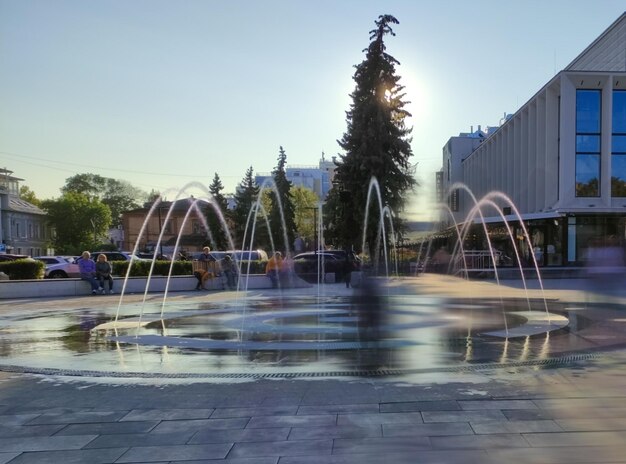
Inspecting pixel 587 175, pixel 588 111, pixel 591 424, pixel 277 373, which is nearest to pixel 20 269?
pixel 277 373

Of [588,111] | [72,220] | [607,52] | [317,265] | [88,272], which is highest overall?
[607,52]

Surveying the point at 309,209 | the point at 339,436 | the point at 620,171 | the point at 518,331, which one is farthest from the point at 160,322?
the point at 309,209

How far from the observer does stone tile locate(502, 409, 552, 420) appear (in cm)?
508

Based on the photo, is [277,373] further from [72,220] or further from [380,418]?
[72,220]

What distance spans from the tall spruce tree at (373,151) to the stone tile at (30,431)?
29.7m

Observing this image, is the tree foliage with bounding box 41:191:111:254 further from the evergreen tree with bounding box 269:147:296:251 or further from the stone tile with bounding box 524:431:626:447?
the stone tile with bounding box 524:431:626:447

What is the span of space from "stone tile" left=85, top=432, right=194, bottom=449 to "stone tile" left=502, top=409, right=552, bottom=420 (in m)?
2.69

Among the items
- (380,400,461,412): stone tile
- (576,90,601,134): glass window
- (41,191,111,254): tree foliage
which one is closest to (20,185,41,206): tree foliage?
(41,191,111,254): tree foliage

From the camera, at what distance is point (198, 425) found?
5062 mm

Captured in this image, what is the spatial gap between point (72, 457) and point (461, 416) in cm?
342

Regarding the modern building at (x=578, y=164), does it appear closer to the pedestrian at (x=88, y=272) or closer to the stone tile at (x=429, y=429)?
the pedestrian at (x=88, y=272)

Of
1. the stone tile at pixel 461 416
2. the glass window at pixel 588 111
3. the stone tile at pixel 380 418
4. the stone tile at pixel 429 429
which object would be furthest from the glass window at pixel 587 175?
the stone tile at pixel 429 429

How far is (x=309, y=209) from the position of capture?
67.5 metres

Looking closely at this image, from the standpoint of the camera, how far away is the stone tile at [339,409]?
212 inches
